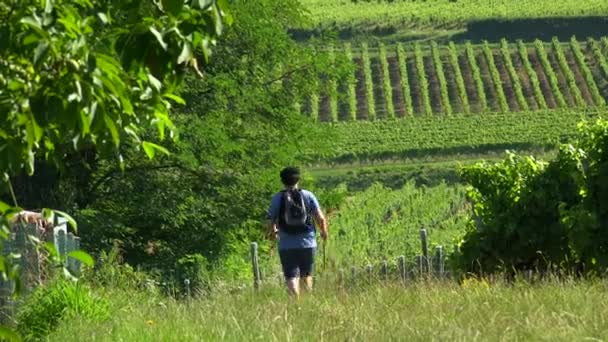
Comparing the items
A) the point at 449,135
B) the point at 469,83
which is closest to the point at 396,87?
the point at 469,83

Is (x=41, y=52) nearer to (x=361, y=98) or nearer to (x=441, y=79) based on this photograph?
(x=361, y=98)

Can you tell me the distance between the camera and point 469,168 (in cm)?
1873

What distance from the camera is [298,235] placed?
44.1ft

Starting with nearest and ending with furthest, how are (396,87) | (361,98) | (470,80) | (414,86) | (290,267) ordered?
(290,267)
(361,98)
(396,87)
(414,86)
(470,80)

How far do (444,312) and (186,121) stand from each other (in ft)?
59.7

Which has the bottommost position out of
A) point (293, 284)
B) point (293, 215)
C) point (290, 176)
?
point (293, 284)

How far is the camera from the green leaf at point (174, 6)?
16.8ft

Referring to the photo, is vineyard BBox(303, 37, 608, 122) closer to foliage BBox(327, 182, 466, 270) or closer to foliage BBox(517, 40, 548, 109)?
foliage BBox(517, 40, 548, 109)

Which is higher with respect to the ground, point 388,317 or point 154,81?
point 154,81

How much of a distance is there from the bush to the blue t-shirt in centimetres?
198

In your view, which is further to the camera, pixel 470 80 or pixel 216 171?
pixel 470 80

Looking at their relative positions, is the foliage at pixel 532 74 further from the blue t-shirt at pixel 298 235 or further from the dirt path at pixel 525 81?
the blue t-shirt at pixel 298 235

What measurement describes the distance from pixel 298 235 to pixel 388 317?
476 cm

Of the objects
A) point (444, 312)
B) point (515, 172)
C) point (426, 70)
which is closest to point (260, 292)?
point (444, 312)
